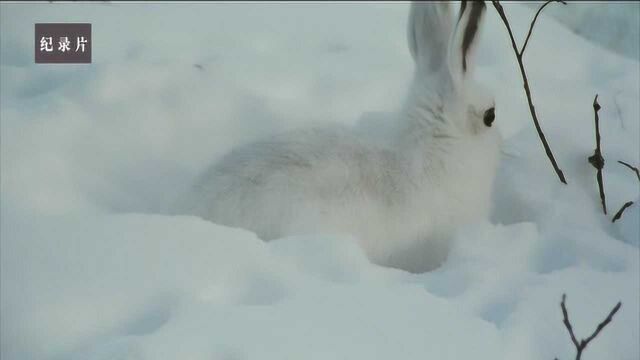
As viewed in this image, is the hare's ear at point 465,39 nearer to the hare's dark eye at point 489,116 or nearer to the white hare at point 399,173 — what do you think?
the white hare at point 399,173

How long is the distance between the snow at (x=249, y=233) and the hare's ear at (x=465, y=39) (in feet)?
1.29

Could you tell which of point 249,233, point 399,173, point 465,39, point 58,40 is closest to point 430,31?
point 465,39

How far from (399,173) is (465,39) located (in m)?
0.38

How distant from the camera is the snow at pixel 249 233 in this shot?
1.64 m

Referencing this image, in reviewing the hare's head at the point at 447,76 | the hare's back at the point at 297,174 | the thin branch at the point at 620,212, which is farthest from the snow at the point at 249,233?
the hare's head at the point at 447,76

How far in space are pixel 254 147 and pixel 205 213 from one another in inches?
8.3

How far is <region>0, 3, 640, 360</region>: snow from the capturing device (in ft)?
5.39

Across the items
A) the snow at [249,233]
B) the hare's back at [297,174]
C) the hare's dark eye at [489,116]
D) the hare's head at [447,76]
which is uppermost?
the hare's head at [447,76]

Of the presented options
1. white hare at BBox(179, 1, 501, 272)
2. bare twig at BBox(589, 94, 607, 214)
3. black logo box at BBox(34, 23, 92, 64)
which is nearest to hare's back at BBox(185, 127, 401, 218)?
white hare at BBox(179, 1, 501, 272)

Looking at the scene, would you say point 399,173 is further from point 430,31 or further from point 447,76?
point 430,31

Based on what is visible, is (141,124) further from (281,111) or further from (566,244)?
(566,244)

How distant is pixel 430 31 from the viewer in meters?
2.33

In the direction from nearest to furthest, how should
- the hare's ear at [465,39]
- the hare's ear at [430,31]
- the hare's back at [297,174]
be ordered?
the hare's back at [297,174]
the hare's ear at [465,39]
the hare's ear at [430,31]

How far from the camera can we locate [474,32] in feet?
7.33
